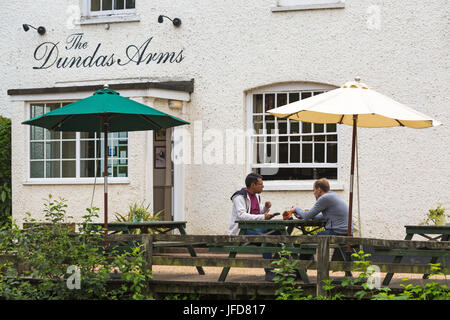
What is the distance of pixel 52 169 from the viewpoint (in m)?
14.8

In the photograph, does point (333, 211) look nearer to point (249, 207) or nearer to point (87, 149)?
point (249, 207)

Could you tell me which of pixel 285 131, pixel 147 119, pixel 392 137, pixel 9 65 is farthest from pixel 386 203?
Answer: pixel 9 65

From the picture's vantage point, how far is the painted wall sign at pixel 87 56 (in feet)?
48.4

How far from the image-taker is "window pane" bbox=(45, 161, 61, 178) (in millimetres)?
14789

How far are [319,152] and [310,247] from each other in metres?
5.23

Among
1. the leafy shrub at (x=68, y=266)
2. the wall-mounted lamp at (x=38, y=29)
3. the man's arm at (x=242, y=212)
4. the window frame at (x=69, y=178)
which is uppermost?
the wall-mounted lamp at (x=38, y=29)

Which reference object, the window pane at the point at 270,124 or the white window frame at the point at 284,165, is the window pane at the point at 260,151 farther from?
the window pane at the point at 270,124

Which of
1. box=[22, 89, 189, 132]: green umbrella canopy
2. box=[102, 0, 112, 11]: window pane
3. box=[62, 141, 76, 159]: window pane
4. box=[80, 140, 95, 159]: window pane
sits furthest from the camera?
box=[102, 0, 112, 11]: window pane

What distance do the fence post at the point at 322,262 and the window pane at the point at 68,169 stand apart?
23.5 feet

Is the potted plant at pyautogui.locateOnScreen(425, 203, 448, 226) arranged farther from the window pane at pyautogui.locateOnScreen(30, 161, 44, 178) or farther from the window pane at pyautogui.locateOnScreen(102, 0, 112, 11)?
the window pane at pyautogui.locateOnScreen(102, 0, 112, 11)

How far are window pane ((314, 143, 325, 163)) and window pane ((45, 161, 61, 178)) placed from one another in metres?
4.71

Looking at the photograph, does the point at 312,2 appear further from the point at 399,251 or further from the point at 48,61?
the point at 399,251

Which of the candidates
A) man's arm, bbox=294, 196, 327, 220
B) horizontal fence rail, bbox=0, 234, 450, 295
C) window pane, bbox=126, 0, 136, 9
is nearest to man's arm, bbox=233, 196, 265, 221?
horizontal fence rail, bbox=0, 234, 450, 295

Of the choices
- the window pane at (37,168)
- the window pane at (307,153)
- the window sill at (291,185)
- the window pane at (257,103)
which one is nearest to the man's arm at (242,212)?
the window sill at (291,185)
